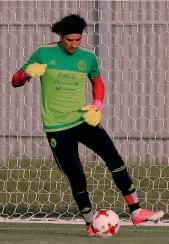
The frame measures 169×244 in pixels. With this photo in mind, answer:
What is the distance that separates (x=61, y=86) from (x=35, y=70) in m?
0.24

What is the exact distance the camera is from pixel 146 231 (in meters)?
8.23

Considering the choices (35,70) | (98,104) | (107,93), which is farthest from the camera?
(107,93)

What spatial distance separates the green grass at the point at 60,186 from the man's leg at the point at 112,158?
198 centimetres

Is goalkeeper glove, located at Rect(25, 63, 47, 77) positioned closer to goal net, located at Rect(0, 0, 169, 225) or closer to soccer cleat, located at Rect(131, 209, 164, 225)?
soccer cleat, located at Rect(131, 209, 164, 225)

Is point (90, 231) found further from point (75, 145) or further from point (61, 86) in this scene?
point (61, 86)

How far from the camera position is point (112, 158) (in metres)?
7.53

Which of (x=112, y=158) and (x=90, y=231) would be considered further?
(x=90, y=231)

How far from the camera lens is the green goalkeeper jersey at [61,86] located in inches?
296

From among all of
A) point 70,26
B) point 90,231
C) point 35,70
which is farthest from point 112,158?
point 70,26

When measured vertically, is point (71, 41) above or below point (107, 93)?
above

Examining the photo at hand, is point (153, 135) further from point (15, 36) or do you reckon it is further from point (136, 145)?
point (15, 36)

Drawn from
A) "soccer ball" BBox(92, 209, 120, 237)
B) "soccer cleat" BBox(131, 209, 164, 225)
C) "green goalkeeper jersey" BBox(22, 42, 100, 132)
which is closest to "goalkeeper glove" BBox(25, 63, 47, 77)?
"green goalkeeper jersey" BBox(22, 42, 100, 132)

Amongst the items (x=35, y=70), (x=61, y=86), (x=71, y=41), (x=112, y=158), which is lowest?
(x=112, y=158)

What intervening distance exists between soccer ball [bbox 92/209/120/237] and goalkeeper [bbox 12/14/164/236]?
0.49 feet
